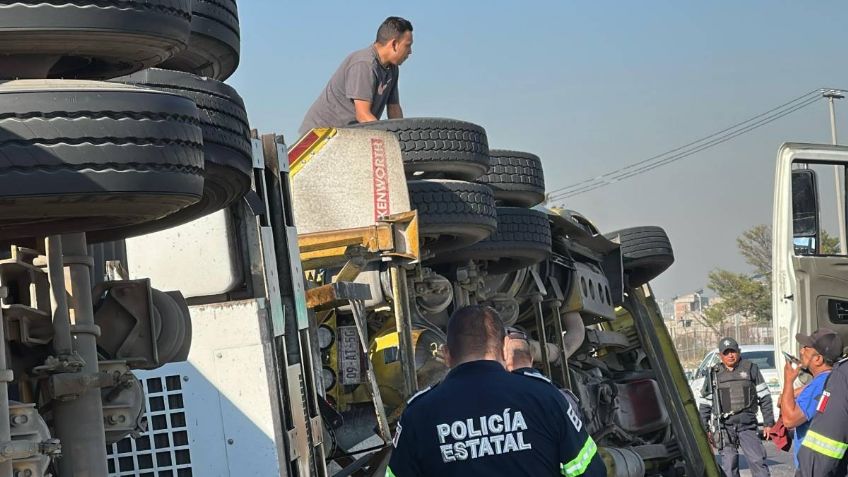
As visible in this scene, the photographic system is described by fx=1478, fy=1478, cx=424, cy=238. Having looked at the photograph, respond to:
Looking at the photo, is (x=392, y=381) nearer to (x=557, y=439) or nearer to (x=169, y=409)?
(x=169, y=409)

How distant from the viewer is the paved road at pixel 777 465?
51.3ft

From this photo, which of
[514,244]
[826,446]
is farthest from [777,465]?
[826,446]

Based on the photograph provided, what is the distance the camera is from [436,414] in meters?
3.75

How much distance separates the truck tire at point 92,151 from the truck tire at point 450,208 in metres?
3.80

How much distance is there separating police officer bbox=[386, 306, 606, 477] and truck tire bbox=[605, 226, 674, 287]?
26.6ft

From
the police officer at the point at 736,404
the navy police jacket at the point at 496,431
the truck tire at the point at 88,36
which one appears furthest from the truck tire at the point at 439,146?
the police officer at the point at 736,404

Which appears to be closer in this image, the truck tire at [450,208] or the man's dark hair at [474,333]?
the man's dark hair at [474,333]

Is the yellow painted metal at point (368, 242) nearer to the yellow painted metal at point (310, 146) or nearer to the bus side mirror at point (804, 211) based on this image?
the yellow painted metal at point (310, 146)

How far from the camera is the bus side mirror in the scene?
30.9 ft

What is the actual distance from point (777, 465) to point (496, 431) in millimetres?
13713

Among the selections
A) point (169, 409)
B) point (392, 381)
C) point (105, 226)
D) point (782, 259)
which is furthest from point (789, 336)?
point (105, 226)

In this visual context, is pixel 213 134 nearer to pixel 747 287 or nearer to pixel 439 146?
pixel 439 146

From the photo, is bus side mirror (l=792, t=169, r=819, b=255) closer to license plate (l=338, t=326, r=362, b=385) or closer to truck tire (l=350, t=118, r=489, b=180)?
truck tire (l=350, t=118, r=489, b=180)

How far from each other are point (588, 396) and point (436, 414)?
6.39 meters
